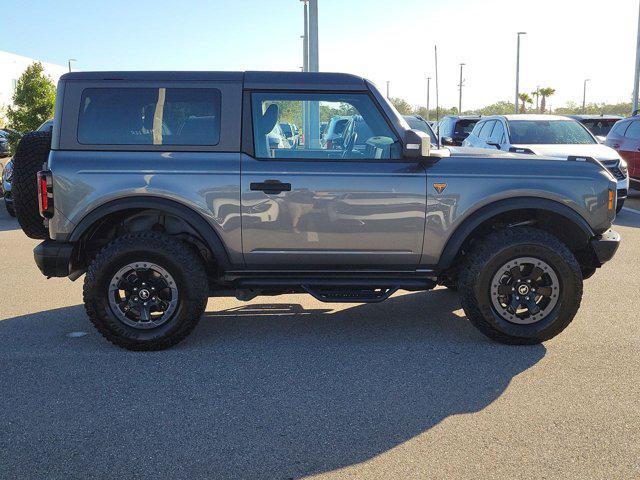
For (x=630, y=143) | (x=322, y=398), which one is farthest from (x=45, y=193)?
(x=630, y=143)

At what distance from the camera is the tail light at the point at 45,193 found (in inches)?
182

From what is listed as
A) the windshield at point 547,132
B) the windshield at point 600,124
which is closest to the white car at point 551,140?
the windshield at point 547,132

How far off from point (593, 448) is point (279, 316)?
2987 millimetres

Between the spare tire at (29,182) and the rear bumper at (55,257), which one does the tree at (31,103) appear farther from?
the rear bumper at (55,257)

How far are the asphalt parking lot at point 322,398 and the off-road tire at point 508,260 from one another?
14 cm

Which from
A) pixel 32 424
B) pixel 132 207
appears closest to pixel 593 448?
pixel 32 424

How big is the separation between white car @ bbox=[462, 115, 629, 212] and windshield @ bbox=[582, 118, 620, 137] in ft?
17.8

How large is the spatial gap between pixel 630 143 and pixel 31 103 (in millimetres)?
15561

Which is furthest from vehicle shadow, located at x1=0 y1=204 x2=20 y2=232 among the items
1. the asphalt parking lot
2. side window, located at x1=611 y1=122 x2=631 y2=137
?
side window, located at x1=611 y1=122 x2=631 y2=137

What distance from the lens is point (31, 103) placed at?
1905cm

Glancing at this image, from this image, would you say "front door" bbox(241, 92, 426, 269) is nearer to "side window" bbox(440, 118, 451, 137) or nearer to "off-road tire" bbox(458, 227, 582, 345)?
"off-road tire" bbox(458, 227, 582, 345)

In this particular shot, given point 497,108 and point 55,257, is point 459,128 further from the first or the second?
point 497,108

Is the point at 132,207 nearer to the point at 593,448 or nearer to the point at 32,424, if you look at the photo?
the point at 32,424

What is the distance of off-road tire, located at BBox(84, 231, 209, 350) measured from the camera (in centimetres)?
472
